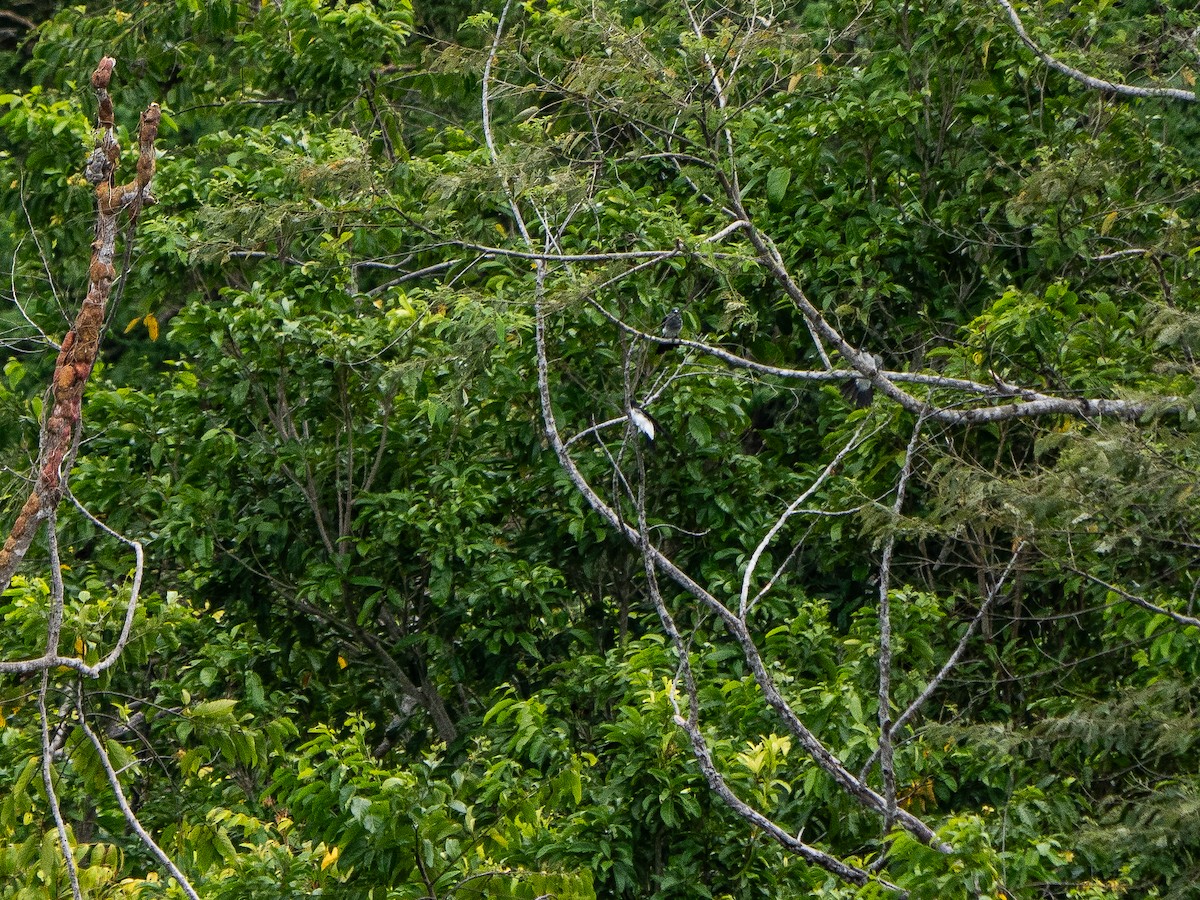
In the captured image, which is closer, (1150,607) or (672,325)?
(1150,607)

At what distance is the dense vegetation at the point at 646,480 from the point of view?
4.19 metres

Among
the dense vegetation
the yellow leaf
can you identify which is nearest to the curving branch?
the dense vegetation

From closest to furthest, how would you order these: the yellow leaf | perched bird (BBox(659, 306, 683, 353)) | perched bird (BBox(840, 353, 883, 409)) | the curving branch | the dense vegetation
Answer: the yellow leaf → the dense vegetation → perched bird (BBox(659, 306, 683, 353)) → the curving branch → perched bird (BBox(840, 353, 883, 409))

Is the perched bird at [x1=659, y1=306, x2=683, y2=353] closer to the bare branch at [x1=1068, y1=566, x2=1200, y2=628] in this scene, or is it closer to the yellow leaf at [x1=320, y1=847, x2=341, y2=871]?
the bare branch at [x1=1068, y1=566, x2=1200, y2=628]

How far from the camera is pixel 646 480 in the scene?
5812 millimetres

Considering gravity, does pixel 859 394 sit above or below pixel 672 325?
below

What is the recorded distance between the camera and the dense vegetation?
4.19m

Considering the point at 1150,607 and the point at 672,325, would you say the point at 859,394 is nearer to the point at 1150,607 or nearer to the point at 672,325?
the point at 672,325

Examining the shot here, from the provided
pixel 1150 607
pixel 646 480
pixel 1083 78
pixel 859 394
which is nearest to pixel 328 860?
pixel 646 480

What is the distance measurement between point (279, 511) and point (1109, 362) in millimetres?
3109

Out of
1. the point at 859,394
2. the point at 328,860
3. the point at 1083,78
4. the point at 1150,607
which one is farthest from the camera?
the point at 859,394

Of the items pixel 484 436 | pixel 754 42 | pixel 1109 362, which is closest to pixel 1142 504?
pixel 1109 362

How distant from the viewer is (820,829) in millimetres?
4945

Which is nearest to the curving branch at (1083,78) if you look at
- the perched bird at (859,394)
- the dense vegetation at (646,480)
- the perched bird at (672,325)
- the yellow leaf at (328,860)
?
the dense vegetation at (646,480)
